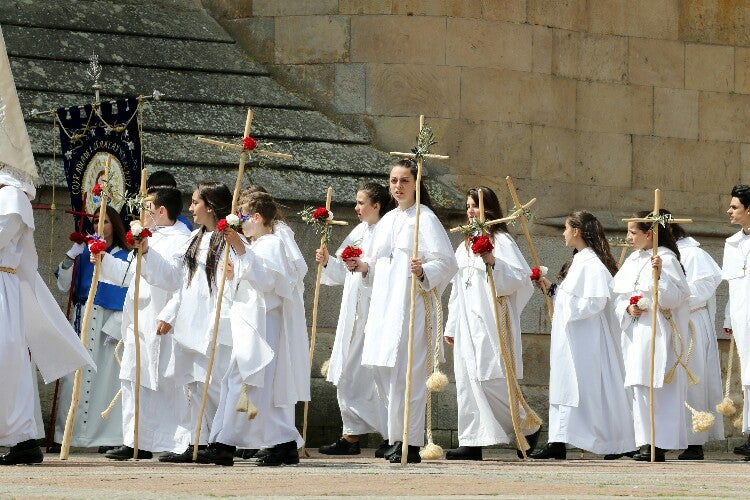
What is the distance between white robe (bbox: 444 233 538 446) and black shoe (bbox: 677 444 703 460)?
1.53 metres

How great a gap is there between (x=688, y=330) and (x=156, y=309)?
13.8 feet

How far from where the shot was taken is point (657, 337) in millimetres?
13109

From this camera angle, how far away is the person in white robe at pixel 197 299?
11.2 m

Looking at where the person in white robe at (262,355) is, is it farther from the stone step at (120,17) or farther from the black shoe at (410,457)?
the stone step at (120,17)

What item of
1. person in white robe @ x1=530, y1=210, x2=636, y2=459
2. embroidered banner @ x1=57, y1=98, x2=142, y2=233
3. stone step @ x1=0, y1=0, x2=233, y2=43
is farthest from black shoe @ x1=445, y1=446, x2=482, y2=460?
stone step @ x1=0, y1=0, x2=233, y2=43

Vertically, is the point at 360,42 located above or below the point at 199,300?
above

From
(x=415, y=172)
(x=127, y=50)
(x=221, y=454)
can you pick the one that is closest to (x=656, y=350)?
(x=415, y=172)

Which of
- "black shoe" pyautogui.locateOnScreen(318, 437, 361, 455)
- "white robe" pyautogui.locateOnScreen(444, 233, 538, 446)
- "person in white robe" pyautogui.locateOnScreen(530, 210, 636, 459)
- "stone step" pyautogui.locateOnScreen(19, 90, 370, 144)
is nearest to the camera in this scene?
"white robe" pyautogui.locateOnScreen(444, 233, 538, 446)

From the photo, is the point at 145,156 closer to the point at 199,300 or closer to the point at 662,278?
the point at 199,300

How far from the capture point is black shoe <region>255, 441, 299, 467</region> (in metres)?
10.6

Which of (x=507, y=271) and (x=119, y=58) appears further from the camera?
(x=119, y=58)

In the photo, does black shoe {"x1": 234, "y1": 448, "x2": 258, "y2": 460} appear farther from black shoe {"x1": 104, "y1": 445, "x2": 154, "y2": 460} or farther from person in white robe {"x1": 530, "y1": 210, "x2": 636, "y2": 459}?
person in white robe {"x1": 530, "y1": 210, "x2": 636, "y2": 459}

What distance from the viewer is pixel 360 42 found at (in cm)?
1416

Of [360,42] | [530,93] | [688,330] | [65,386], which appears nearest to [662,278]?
[688,330]
